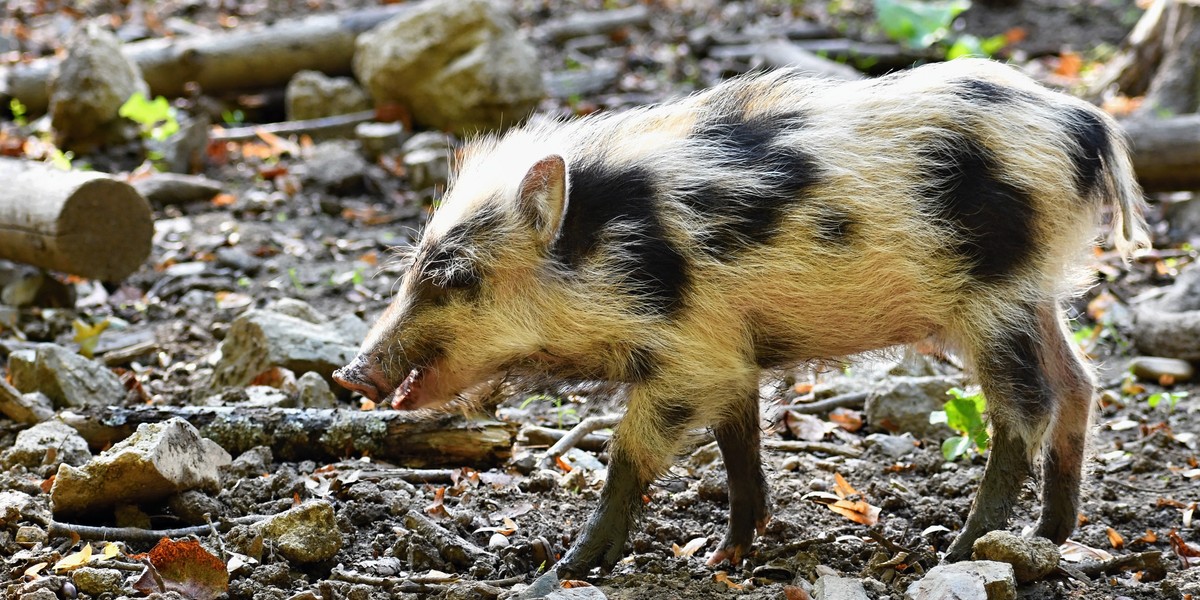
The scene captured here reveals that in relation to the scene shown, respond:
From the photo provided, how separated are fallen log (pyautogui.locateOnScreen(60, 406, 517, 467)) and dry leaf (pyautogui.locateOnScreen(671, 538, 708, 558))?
2.85 feet

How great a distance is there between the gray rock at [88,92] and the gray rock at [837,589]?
7269 mm

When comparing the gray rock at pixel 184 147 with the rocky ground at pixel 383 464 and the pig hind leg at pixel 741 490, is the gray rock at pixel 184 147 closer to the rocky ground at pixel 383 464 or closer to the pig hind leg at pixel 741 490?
the rocky ground at pixel 383 464

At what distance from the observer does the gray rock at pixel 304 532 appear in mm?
3916

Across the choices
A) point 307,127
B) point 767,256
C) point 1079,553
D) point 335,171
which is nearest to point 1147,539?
point 1079,553

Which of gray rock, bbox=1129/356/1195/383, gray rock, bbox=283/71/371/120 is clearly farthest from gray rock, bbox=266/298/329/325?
gray rock, bbox=283/71/371/120

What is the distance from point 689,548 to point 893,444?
1.34m

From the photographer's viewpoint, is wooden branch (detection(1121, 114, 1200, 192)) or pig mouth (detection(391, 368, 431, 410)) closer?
pig mouth (detection(391, 368, 431, 410))

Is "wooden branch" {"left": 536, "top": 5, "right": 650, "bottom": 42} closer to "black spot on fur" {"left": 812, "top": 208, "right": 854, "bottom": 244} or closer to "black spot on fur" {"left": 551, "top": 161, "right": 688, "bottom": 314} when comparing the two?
"black spot on fur" {"left": 551, "top": 161, "right": 688, "bottom": 314}

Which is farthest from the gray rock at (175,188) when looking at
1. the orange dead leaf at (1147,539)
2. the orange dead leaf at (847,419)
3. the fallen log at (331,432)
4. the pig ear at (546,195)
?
the orange dead leaf at (1147,539)

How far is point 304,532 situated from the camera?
395 cm

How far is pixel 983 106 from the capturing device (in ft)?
13.5

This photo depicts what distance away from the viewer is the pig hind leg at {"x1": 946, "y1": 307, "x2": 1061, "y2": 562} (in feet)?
13.5

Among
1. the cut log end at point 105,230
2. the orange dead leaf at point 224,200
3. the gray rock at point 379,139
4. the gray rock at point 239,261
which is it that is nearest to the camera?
the cut log end at point 105,230

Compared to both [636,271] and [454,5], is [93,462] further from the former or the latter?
[454,5]
